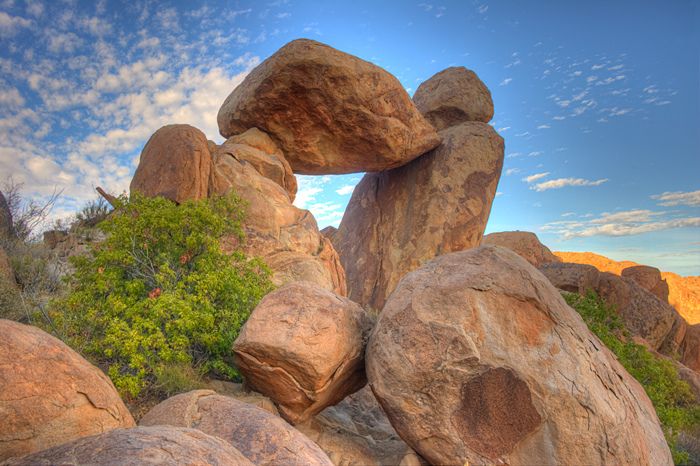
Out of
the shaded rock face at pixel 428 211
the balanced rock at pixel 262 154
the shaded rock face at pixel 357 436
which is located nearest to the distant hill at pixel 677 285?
the shaded rock face at pixel 428 211

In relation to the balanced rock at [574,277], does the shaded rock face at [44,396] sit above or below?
below

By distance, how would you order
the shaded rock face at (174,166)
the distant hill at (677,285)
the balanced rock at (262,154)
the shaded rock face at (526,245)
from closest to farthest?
the shaded rock face at (174,166) → the balanced rock at (262,154) → the shaded rock face at (526,245) → the distant hill at (677,285)

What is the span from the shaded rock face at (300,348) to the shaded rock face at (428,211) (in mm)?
7809

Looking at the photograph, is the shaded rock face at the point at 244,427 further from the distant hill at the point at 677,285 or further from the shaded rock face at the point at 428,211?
the distant hill at the point at 677,285

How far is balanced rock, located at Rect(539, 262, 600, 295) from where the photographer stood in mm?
12820

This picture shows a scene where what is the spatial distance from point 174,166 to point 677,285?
37754 millimetres

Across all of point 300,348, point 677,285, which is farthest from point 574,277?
point 677,285

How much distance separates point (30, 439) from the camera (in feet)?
9.11

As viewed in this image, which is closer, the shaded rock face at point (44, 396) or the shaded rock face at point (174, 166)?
the shaded rock face at point (44, 396)

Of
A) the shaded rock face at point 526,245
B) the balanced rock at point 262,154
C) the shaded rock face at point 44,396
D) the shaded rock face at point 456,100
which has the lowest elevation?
the shaded rock face at point 44,396

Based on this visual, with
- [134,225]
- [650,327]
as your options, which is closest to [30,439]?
[134,225]

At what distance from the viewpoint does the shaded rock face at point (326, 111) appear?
1002 centimetres

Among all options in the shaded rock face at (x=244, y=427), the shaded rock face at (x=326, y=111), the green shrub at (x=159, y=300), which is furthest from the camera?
the shaded rock face at (x=326, y=111)

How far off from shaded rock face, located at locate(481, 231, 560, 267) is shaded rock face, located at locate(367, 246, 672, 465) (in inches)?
547
